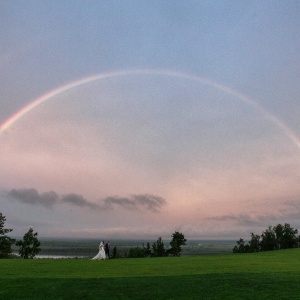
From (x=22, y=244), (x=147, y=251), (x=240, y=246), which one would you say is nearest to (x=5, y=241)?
(x=22, y=244)

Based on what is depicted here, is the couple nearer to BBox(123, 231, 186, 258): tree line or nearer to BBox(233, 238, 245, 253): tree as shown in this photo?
BBox(123, 231, 186, 258): tree line

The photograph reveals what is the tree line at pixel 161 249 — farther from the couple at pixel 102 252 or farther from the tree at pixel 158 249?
the couple at pixel 102 252

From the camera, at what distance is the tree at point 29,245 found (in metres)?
83.8

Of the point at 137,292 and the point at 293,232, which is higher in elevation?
the point at 293,232

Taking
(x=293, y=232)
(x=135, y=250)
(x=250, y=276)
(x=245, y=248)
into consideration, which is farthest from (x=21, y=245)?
(x=250, y=276)

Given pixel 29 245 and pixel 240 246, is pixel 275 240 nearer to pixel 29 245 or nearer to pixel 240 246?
pixel 240 246

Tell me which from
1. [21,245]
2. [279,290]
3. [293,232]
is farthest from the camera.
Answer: [293,232]

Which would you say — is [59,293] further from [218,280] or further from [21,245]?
[21,245]

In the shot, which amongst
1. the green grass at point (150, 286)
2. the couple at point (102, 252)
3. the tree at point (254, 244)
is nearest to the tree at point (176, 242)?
the tree at point (254, 244)

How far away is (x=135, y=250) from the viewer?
85500 millimetres

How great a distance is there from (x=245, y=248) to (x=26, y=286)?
8833 cm

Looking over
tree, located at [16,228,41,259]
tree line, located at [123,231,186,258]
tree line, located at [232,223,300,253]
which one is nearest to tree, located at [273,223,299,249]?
tree line, located at [232,223,300,253]

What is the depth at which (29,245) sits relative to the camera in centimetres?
8450

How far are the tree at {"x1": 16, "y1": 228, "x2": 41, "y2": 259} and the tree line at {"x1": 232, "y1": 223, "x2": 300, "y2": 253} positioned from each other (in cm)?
5230
